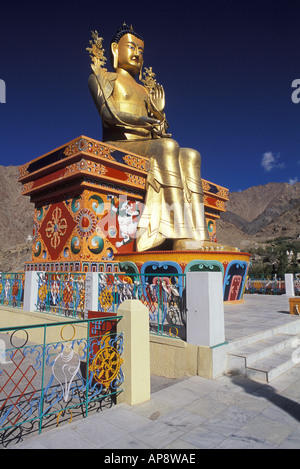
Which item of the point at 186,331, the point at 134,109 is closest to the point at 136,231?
the point at 134,109

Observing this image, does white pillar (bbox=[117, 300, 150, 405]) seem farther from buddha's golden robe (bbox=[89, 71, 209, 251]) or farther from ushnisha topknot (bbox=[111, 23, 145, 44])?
ushnisha topknot (bbox=[111, 23, 145, 44])

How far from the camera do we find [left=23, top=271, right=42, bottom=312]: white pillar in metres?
7.37

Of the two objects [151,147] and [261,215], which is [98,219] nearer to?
[151,147]

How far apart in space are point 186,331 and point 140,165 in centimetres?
643

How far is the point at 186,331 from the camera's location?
14.2 feet

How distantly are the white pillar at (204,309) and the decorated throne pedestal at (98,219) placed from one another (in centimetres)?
348

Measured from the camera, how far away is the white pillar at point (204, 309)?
4.06m

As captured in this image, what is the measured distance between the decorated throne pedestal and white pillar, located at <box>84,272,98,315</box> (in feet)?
6.70

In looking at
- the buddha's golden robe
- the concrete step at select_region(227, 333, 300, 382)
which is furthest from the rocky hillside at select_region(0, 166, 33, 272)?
the concrete step at select_region(227, 333, 300, 382)

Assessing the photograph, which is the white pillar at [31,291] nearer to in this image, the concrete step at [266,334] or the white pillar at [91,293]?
the white pillar at [91,293]

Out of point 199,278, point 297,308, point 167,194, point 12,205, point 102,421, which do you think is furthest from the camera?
point 12,205

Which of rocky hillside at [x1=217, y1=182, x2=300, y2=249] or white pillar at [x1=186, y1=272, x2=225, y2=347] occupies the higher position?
rocky hillside at [x1=217, y1=182, x2=300, y2=249]
